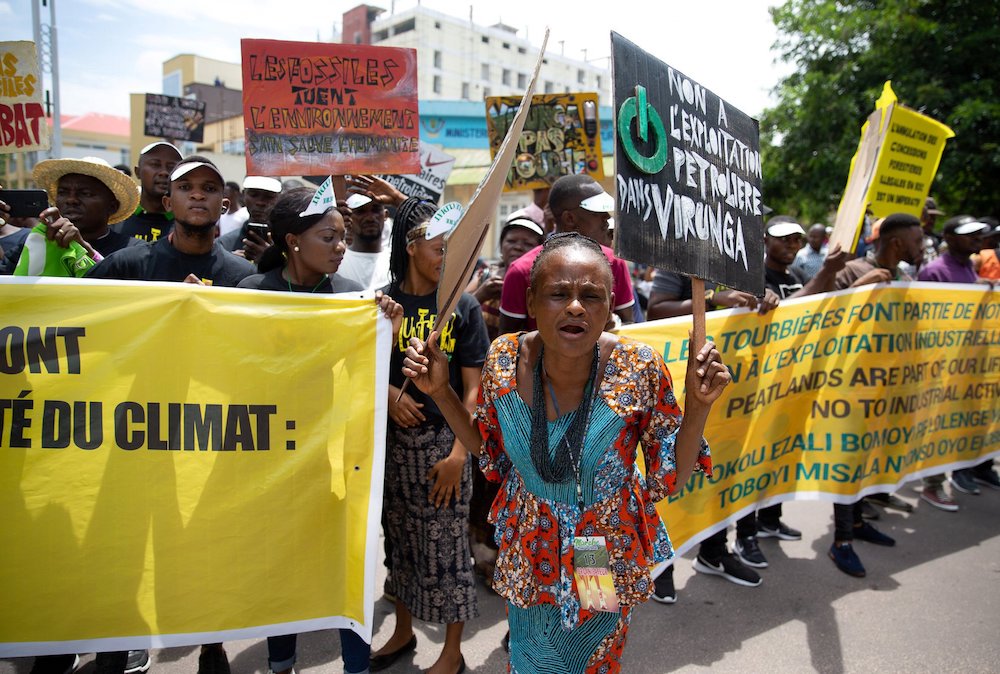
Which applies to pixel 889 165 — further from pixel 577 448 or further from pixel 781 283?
pixel 577 448

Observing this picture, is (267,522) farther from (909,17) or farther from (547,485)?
(909,17)

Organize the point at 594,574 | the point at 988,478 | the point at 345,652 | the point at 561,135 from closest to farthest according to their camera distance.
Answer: the point at 594,574 → the point at 345,652 → the point at 988,478 → the point at 561,135

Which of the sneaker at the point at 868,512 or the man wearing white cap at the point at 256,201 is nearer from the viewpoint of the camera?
the sneaker at the point at 868,512

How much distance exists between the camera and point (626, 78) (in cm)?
197

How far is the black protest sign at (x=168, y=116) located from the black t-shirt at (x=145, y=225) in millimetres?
6271

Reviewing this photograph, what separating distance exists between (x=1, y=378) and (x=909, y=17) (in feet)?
51.7

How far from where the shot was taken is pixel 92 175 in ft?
11.8

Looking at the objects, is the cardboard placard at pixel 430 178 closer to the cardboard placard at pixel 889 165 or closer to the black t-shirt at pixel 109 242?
the black t-shirt at pixel 109 242

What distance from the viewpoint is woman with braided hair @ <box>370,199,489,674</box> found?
2939 millimetres

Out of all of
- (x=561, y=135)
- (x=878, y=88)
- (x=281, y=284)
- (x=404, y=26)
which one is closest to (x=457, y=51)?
(x=404, y=26)

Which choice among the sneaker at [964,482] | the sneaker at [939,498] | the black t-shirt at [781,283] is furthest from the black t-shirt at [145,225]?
the sneaker at [964,482]

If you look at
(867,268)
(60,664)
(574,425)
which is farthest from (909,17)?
(60,664)

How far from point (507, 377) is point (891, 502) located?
4.51 m

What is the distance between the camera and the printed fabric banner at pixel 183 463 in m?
2.42
